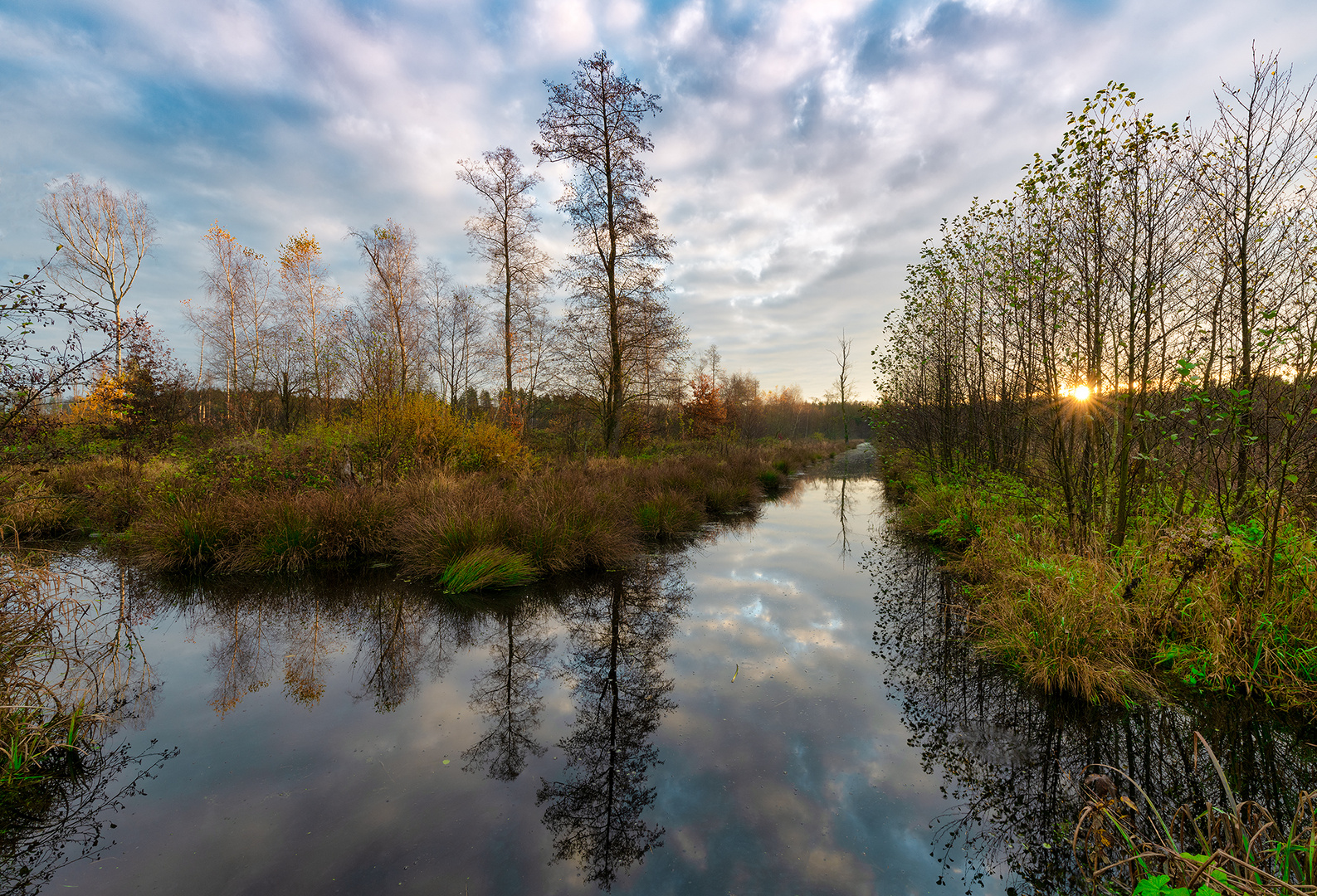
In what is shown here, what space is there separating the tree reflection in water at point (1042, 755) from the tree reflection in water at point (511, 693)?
8.26 feet

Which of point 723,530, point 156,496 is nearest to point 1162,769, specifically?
point 723,530

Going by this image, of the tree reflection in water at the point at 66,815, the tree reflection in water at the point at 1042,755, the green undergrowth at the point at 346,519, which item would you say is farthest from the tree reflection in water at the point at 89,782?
the tree reflection in water at the point at 1042,755

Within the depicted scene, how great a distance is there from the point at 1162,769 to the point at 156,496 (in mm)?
12374

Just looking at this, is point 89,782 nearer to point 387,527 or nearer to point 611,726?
point 611,726

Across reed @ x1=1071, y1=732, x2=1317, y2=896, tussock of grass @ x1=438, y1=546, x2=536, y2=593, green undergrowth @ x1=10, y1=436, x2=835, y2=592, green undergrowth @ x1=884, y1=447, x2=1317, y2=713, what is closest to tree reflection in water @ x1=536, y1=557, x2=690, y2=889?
tussock of grass @ x1=438, y1=546, x2=536, y2=593

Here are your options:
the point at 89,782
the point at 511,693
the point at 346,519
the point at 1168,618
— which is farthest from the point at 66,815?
the point at 1168,618

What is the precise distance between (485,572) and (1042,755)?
570 centimetres

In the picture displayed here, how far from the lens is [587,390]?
1684 cm

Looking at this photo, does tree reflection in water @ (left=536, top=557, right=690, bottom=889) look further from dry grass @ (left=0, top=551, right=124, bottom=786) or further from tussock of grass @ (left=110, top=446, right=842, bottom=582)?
dry grass @ (left=0, top=551, right=124, bottom=786)

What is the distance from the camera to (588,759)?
10.5 ft

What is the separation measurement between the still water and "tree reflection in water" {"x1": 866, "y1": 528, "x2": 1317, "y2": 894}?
17 millimetres

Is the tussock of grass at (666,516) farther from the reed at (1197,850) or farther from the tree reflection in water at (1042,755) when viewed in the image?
the reed at (1197,850)

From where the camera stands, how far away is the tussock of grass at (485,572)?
20.8 feet

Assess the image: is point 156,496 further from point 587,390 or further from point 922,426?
point 922,426
